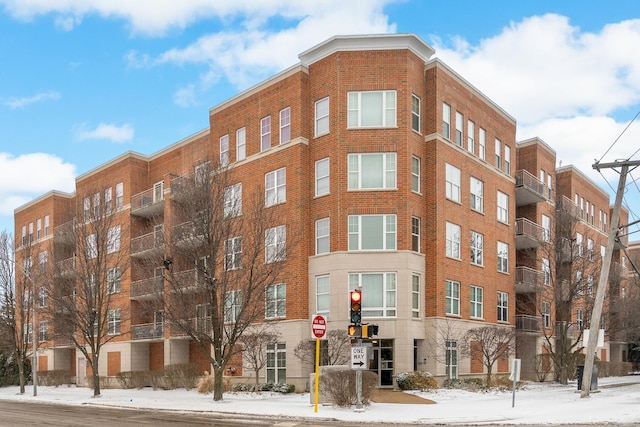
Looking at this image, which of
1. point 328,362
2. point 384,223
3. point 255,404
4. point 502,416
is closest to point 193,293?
point 255,404

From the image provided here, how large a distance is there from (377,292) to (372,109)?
348 inches

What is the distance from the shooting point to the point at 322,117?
115 ft

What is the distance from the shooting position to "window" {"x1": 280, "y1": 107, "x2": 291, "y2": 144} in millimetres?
36125

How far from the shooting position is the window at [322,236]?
1348 inches

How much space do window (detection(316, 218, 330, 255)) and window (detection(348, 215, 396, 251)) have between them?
144 centimetres

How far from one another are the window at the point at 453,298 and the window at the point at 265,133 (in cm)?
1200

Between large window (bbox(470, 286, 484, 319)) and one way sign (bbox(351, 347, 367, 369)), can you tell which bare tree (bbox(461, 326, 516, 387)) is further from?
one way sign (bbox(351, 347, 367, 369))

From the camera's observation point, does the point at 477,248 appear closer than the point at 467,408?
No

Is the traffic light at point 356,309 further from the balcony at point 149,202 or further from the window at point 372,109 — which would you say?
the balcony at point 149,202

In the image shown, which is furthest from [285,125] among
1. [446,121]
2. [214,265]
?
[214,265]

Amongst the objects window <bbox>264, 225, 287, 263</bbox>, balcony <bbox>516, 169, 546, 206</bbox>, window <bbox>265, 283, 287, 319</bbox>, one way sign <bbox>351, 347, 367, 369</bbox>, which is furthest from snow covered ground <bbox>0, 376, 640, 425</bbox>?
balcony <bbox>516, 169, 546, 206</bbox>

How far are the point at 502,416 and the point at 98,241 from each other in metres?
22.8

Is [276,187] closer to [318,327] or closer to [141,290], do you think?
[141,290]

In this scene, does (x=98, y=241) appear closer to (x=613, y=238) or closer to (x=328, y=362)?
(x=328, y=362)
